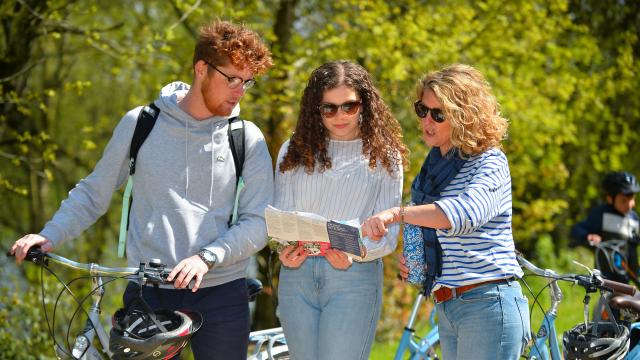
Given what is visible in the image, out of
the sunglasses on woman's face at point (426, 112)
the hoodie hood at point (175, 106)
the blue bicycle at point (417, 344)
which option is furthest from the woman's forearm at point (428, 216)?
the blue bicycle at point (417, 344)

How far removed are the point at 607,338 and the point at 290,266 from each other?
1498 millimetres

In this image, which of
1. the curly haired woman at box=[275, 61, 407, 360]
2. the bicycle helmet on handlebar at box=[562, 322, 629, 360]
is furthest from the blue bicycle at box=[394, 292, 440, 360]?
the curly haired woman at box=[275, 61, 407, 360]

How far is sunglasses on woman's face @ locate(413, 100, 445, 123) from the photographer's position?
12.5ft

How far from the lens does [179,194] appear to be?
13.0ft

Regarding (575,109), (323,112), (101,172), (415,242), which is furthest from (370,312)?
(575,109)

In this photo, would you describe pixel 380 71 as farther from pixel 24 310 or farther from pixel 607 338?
pixel 607 338

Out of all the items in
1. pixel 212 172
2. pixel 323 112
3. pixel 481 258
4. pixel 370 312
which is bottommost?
pixel 370 312

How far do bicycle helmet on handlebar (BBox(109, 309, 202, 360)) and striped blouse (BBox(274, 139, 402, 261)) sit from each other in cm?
80

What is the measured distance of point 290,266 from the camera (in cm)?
402

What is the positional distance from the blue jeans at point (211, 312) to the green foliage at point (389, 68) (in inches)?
171

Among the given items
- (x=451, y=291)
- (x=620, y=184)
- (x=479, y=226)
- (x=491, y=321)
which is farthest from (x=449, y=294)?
(x=620, y=184)

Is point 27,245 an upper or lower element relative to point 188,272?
upper

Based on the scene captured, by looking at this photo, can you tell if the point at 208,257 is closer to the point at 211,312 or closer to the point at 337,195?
the point at 211,312

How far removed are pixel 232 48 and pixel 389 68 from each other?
20.8 feet
